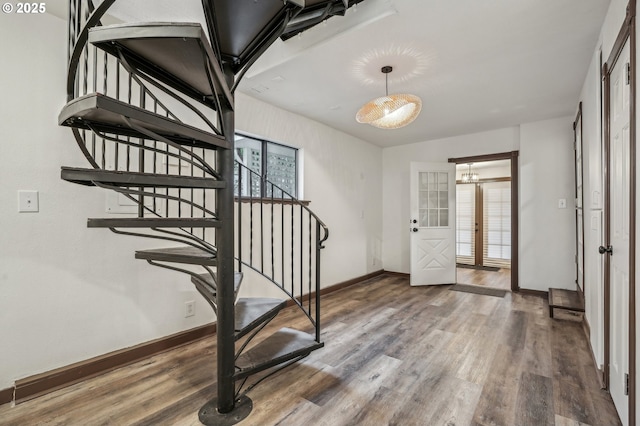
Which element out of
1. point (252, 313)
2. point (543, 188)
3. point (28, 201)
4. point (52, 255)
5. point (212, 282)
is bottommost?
point (252, 313)

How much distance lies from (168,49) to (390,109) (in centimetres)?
175

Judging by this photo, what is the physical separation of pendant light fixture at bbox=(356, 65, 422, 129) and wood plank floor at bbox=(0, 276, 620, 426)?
2000 millimetres

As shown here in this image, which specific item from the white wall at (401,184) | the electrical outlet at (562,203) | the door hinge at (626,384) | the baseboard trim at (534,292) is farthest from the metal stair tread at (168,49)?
the baseboard trim at (534,292)

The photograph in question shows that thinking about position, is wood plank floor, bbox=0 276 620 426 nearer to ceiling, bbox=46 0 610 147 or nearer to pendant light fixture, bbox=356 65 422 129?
pendant light fixture, bbox=356 65 422 129

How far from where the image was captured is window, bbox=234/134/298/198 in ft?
10.6

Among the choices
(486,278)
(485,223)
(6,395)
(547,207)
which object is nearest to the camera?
(6,395)

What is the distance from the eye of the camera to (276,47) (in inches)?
96.2

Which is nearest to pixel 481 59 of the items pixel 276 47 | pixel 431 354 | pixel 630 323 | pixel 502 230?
pixel 276 47

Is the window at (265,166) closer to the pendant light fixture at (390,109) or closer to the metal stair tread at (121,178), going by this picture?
the pendant light fixture at (390,109)

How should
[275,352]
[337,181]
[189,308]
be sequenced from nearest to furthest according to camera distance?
[275,352], [189,308], [337,181]

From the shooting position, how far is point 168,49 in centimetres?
117

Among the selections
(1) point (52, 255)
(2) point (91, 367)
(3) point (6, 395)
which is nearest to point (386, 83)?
(1) point (52, 255)

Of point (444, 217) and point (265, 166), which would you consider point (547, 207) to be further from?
point (265, 166)

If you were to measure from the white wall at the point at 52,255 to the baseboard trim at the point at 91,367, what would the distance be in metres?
0.04
